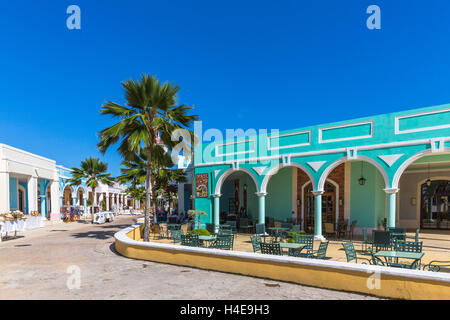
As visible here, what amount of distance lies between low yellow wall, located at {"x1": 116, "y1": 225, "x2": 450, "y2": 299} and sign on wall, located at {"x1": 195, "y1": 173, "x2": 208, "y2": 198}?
7685 mm

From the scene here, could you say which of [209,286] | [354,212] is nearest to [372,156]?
[354,212]

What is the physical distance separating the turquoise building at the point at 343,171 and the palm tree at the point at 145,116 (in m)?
1.66

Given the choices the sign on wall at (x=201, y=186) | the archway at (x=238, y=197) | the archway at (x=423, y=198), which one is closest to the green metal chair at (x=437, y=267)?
the archway at (x=423, y=198)

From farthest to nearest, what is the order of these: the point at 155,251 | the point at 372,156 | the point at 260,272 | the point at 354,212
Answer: the point at 354,212, the point at 372,156, the point at 155,251, the point at 260,272

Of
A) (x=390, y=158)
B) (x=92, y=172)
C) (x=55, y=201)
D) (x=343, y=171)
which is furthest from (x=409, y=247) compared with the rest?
(x=55, y=201)

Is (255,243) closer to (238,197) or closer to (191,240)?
(191,240)

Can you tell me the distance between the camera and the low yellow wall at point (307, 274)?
4.75 meters

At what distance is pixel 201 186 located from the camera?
53.8ft

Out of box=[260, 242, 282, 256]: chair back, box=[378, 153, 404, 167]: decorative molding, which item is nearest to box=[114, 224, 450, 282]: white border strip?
box=[260, 242, 282, 256]: chair back

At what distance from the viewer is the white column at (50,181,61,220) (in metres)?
27.3

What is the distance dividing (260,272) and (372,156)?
7.76 metres
